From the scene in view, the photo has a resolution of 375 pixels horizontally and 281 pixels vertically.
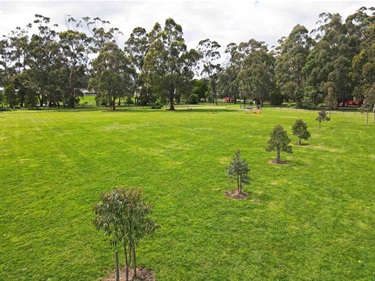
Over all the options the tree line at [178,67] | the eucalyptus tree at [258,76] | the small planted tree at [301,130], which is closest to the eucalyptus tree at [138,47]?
the tree line at [178,67]

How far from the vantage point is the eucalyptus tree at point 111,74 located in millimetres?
58906

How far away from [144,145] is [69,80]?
67.6 metres

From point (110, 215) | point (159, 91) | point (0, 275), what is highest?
point (159, 91)

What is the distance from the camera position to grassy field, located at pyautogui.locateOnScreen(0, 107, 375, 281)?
680 cm

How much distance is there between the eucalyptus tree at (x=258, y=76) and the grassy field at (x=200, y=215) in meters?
55.4

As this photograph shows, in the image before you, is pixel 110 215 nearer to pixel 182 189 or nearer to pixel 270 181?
pixel 182 189

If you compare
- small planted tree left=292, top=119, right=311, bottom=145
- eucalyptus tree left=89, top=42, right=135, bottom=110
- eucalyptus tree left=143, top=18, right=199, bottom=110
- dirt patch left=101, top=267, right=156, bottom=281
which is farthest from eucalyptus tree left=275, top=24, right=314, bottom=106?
dirt patch left=101, top=267, right=156, bottom=281

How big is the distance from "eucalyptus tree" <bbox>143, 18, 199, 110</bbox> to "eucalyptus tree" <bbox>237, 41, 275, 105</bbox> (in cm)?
2027

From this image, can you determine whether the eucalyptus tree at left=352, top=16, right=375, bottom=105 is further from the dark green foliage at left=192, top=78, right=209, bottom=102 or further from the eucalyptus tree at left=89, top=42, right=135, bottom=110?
the dark green foliage at left=192, top=78, right=209, bottom=102

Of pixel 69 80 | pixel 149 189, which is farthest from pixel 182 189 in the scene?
pixel 69 80

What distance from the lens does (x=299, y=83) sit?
228 feet

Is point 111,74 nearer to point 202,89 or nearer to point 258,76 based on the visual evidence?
point 258,76

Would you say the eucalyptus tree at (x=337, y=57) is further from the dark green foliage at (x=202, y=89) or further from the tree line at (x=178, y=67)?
the dark green foliage at (x=202, y=89)

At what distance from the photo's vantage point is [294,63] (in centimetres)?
6988
